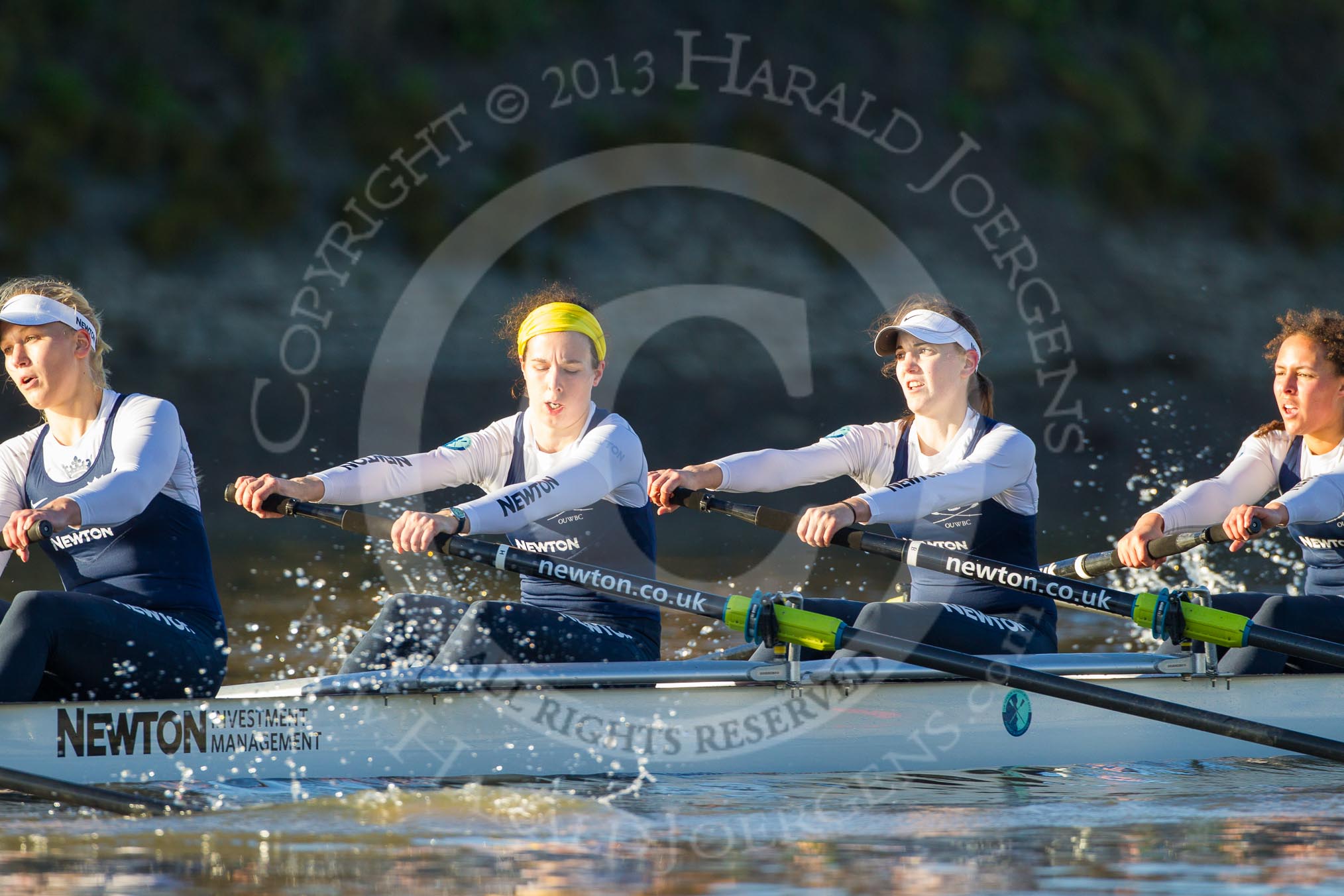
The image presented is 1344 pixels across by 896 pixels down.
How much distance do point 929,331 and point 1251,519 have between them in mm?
1230

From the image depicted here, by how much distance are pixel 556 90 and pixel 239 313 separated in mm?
5626

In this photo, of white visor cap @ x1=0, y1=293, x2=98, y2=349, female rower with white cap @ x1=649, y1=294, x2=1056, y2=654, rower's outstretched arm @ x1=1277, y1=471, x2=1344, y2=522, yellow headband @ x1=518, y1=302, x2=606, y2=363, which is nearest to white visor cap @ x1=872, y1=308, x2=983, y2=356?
female rower with white cap @ x1=649, y1=294, x2=1056, y2=654

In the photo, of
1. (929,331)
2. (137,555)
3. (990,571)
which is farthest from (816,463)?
(137,555)

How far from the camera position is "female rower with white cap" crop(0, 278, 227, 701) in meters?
4.87

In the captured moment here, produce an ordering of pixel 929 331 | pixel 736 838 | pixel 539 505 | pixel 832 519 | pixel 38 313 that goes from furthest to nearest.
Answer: pixel 929 331 < pixel 832 519 < pixel 539 505 < pixel 38 313 < pixel 736 838

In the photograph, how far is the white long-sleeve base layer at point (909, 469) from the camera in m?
5.67

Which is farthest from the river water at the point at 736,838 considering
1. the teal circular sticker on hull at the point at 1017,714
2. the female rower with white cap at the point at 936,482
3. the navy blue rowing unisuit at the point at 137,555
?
the navy blue rowing unisuit at the point at 137,555

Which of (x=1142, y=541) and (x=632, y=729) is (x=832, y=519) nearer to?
(x=632, y=729)

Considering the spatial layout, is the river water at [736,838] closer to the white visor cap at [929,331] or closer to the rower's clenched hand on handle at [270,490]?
the rower's clenched hand on handle at [270,490]

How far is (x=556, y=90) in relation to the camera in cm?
2089

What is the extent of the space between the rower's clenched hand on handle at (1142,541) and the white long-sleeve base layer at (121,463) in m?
3.16

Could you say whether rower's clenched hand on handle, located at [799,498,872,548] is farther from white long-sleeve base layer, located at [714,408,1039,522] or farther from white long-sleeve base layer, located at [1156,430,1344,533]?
white long-sleeve base layer, located at [1156,430,1344,533]

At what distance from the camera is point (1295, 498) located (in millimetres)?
5703

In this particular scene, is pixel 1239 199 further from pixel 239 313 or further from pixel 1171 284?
pixel 239 313
